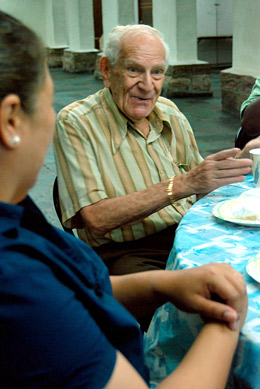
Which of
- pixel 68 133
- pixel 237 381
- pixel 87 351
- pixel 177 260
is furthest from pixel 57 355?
pixel 68 133

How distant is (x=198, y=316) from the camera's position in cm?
109

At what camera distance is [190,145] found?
2.34 metres

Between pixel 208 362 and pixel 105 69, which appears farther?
pixel 105 69

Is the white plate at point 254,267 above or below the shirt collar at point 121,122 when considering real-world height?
below

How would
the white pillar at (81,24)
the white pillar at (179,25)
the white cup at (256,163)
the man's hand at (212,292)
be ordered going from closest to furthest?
1. the man's hand at (212,292)
2. the white cup at (256,163)
3. the white pillar at (179,25)
4. the white pillar at (81,24)

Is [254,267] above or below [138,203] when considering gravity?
above

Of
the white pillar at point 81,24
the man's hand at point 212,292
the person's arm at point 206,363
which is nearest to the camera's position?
the person's arm at point 206,363

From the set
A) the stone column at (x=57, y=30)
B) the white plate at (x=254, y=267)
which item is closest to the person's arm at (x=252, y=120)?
the white plate at (x=254, y=267)

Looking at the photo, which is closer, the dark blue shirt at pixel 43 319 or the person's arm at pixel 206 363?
the dark blue shirt at pixel 43 319

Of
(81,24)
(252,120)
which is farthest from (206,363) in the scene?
(81,24)

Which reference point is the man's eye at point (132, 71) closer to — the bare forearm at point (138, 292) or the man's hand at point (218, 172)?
the man's hand at point (218, 172)

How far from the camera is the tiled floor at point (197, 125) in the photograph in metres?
4.83

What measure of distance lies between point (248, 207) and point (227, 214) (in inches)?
3.0

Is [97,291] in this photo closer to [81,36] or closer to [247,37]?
[247,37]
